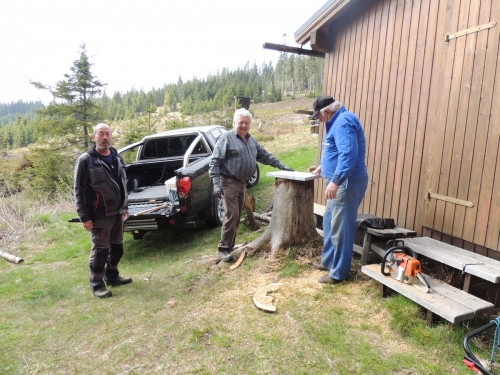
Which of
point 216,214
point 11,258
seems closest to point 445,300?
point 216,214

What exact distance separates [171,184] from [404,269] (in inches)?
138

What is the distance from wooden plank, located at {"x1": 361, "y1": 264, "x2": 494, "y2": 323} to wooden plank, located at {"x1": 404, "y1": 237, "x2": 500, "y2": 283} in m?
0.20

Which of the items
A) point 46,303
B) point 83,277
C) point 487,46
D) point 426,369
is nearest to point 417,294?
point 426,369

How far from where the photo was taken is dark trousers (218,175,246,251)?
14.2 feet

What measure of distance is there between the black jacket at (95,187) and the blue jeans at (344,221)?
2.51 metres

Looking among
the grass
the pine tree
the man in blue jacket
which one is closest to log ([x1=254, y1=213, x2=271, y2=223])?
the grass

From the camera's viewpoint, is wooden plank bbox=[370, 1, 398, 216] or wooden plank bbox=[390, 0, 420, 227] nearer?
wooden plank bbox=[390, 0, 420, 227]

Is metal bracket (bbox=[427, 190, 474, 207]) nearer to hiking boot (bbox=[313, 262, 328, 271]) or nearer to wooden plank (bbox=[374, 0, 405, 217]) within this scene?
wooden plank (bbox=[374, 0, 405, 217])

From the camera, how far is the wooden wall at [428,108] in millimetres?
3133

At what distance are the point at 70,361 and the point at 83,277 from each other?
243cm

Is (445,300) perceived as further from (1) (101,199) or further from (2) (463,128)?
(1) (101,199)

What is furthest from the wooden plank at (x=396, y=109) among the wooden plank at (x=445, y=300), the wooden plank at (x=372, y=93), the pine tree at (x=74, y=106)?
the pine tree at (x=74, y=106)

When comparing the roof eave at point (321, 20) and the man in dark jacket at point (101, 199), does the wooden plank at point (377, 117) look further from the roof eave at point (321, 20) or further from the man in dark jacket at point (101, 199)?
the man in dark jacket at point (101, 199)

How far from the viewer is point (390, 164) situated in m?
4.38
